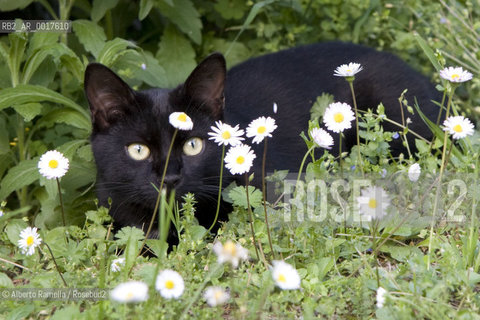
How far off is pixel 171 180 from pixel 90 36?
1127 millimetres

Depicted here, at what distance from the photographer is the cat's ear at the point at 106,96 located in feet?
7.79

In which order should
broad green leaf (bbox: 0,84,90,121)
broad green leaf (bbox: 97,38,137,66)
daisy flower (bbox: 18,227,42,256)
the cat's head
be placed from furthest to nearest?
broad green leaf (bbox: 97,38,137,66), broad green leaf (bbox: 0,84,90,121), the cat's head, daisy flower (bbox: 18,227,42,256)

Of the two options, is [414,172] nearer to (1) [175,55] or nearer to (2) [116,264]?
(2) [116,264]

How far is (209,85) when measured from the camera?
2465 mm

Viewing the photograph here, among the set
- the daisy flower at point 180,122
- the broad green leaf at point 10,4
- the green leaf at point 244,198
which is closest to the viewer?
the daisy flower at point 180,122

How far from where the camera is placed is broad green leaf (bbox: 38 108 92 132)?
2779mm

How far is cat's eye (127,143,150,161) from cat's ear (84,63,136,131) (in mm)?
154

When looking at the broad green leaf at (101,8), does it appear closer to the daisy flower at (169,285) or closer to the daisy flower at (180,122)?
the daisy flower at (180,122)

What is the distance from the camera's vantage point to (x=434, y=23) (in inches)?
140

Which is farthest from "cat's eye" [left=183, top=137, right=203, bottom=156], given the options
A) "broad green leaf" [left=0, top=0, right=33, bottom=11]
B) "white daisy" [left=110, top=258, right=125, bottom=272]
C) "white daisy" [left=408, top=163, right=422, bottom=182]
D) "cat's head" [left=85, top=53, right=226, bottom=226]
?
A: "broad green leaf" [left=0, top=0, right=33, bottom=11]

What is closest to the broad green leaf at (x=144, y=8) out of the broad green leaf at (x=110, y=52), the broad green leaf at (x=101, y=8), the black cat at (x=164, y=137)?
the broad green leaf at (x=101, y=8)

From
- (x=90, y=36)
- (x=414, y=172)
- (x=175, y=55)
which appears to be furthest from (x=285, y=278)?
(x=175, y=55)

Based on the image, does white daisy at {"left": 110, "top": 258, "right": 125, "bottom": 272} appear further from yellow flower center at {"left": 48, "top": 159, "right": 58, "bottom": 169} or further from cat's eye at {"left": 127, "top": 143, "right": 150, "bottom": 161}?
cat's eye at {"left": 127, "top": 143, "right": 150, "bottom": 161}

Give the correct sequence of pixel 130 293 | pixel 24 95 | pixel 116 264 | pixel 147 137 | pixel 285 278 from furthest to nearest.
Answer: pixel 24 95
pixel 147 137
pixel 116 264
pixel 285 278
pixel 130 293
